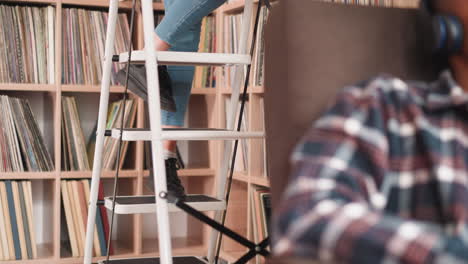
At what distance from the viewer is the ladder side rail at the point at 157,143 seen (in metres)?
1.71

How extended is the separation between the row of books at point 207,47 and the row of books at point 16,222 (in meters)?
0.89

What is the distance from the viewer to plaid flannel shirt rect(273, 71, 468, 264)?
85cm

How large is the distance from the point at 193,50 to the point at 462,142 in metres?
1.16

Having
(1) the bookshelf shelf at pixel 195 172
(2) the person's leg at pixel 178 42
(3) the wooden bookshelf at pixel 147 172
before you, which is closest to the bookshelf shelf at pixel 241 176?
(3) the wooden bookshelf at pixel 147 172

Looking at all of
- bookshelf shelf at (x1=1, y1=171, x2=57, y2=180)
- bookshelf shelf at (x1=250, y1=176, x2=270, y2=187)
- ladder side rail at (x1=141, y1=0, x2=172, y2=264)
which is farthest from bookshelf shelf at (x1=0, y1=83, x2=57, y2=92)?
ladder side rail at (x1=141, y1=0, x2=172, y2=264)

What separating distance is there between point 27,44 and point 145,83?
4.16ft

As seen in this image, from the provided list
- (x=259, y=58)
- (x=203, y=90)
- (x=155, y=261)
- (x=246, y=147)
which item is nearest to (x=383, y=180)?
(x=155, y=261)

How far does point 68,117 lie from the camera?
3033mm

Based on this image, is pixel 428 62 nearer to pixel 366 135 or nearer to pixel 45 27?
pixel 366 135

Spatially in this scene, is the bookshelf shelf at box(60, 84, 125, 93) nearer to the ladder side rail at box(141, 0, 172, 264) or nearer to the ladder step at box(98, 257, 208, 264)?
the ladder step at box(98, 257, 208, 264)

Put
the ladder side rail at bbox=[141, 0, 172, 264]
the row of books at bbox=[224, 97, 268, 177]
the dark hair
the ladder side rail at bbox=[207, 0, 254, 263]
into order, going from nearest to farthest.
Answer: the dark hair < the ladder side rail at bbox=[141, 0, 172, 264] < the ladder side rail at bbox=[207, 0, 254, 263] < the row of books at bbox=[224, 97, 268, 177]

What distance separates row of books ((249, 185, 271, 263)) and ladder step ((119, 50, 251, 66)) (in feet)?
2.68

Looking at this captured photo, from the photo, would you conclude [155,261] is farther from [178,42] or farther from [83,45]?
[83,45]

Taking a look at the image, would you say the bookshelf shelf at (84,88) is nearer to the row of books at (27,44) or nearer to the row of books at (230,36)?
the row of books at (27,44)
